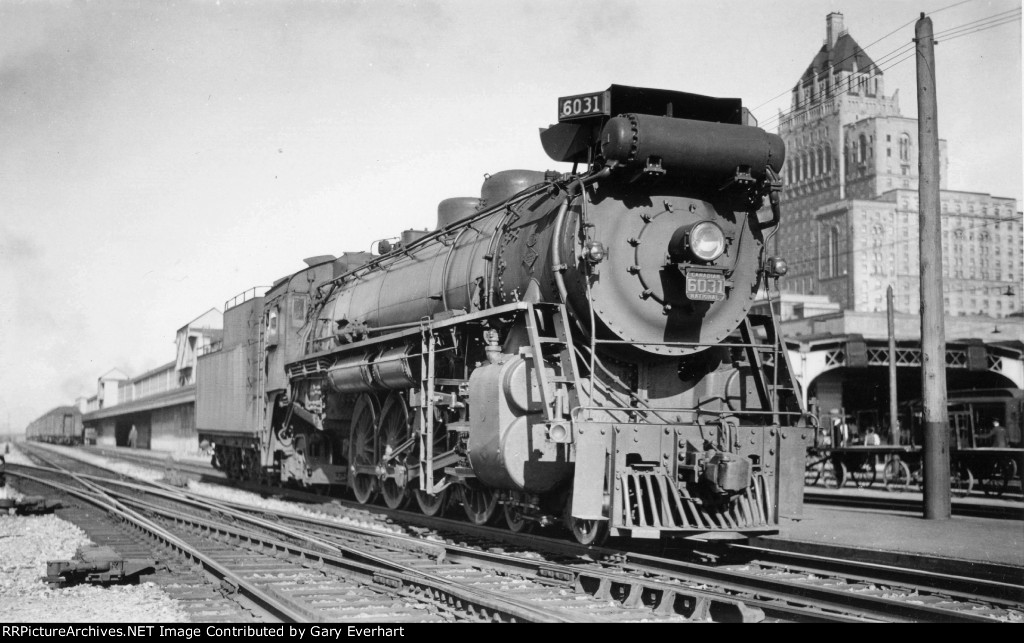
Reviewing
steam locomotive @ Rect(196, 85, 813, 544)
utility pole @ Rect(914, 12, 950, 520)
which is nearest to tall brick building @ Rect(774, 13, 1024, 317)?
utility pole @ Rect(914, 12, 950, 520)

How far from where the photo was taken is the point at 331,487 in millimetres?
17688

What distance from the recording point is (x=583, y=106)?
8.73 m

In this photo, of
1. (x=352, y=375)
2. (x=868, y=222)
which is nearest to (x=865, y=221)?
(x=868, y=222)

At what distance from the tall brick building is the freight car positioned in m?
75.0

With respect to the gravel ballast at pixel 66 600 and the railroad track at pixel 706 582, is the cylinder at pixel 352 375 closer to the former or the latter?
the railroad track at pixel 706 582

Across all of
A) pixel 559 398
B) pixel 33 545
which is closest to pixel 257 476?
pixel 33 545

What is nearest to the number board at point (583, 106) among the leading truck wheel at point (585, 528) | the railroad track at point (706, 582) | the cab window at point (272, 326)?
the leading truck wheel at point (585, 528)

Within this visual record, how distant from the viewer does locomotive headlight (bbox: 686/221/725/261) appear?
27.6 ft

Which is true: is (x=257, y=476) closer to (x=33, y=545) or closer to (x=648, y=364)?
(x=33, y=545)

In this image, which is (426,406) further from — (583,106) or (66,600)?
(66,600)

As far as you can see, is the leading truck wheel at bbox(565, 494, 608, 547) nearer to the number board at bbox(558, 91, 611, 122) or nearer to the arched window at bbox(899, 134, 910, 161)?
the number board at bbox(558, 91, 611, 122)

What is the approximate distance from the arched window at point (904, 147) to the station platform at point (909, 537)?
110 m

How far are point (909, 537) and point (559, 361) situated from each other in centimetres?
469

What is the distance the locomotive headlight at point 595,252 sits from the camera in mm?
8172
